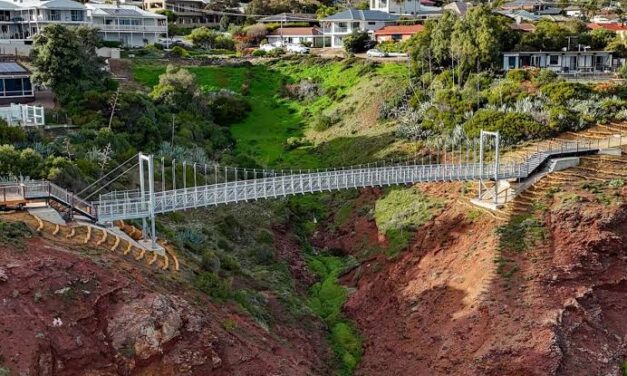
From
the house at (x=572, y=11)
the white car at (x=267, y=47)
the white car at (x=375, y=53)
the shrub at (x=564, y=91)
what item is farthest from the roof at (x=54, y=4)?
the house at (x=572, y=11)

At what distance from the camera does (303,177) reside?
1441 inches

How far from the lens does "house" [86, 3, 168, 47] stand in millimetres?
81938

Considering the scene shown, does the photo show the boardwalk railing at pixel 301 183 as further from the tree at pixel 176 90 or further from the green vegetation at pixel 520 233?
the tree at pixel 176 90

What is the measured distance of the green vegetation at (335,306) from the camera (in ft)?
108

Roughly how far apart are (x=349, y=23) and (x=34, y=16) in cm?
3133

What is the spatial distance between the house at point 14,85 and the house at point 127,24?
101 feet

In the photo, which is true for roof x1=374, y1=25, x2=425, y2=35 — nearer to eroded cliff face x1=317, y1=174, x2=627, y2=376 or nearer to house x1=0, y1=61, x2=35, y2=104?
A: house x1=0, y1=61, x2=35, y2=104

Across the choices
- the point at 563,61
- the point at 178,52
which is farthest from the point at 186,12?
the point at 563,61

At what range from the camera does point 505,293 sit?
111ft

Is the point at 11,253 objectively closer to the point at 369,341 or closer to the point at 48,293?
the point at 48,293

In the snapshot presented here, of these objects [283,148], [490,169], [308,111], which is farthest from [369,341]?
[308,111]

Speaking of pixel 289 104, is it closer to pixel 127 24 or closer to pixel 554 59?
pixel 554 59

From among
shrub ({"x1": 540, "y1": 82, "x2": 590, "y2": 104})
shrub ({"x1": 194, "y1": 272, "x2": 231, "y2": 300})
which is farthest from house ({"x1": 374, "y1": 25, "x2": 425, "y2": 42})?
shrub ({"x1": 194, "y1": 272, "x2": 231, "y2": 300})

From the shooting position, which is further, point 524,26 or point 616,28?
point 616,28
